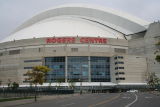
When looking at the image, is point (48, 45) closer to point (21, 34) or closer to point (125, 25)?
point (21, 34)

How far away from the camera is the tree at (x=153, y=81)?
114312 mm

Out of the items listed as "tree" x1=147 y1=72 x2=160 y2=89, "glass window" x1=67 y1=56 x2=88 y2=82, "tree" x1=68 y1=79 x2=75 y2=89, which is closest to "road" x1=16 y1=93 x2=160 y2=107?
"tree" x1=68 y1=79 x2=75 y2=89

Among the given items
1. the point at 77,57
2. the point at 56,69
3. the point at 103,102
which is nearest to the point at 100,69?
the point at 77,57

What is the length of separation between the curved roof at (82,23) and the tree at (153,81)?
3294 centimetres

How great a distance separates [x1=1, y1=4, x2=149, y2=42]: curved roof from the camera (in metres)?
135

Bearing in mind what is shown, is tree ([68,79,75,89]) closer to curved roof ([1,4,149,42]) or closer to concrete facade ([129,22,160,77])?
curved roof ([1,4,149,42])

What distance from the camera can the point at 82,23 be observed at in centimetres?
14538

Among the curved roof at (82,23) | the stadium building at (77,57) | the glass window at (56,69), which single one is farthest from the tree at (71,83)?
the curved roof at (82,23)

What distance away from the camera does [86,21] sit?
150 m

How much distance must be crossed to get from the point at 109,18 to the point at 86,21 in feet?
46.0

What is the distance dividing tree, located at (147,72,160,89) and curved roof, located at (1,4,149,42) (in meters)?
32.9

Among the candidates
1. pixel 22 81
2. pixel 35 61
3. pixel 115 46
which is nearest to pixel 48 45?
pixel 35 61

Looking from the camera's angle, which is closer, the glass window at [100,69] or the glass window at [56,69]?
the glass window at [56,69]

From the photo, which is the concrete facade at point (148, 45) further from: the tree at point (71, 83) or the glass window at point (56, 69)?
the glass window at point (56, 69)
